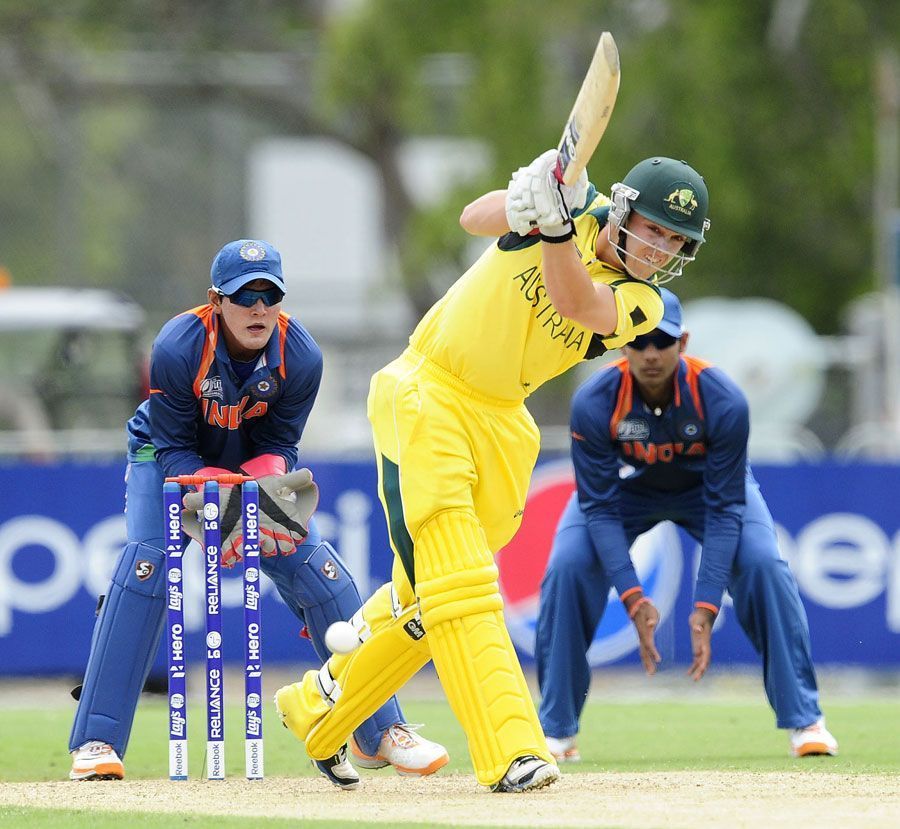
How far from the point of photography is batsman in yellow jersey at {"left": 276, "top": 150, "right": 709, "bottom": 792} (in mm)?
5824

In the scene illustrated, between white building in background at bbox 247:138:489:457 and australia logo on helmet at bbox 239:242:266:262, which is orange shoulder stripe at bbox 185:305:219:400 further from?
white building in background at bbox 247:138:489:457

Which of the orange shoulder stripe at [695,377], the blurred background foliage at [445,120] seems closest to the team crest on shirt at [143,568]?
the orange shoulder stripe at [695,377]

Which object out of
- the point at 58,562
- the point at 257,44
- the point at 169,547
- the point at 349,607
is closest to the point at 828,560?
the point at 58,562

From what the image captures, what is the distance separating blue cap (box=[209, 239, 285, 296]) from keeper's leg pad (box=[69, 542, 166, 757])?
41.7 inches

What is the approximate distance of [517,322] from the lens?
5910mm

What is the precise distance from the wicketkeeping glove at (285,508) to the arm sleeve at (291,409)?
281mm

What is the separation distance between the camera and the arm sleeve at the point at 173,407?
21.1 ft

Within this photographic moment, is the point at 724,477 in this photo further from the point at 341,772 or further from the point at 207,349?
the point at 207,349

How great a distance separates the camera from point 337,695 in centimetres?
616

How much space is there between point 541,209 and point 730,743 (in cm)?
363

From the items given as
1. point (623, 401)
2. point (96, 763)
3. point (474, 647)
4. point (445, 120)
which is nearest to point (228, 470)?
point (96, 763)

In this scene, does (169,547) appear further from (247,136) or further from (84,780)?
(247,136)

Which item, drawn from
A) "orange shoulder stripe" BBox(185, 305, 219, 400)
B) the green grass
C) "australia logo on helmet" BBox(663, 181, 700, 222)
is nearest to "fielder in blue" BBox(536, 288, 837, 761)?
the green grass

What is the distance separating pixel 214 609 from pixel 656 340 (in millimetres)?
2248
